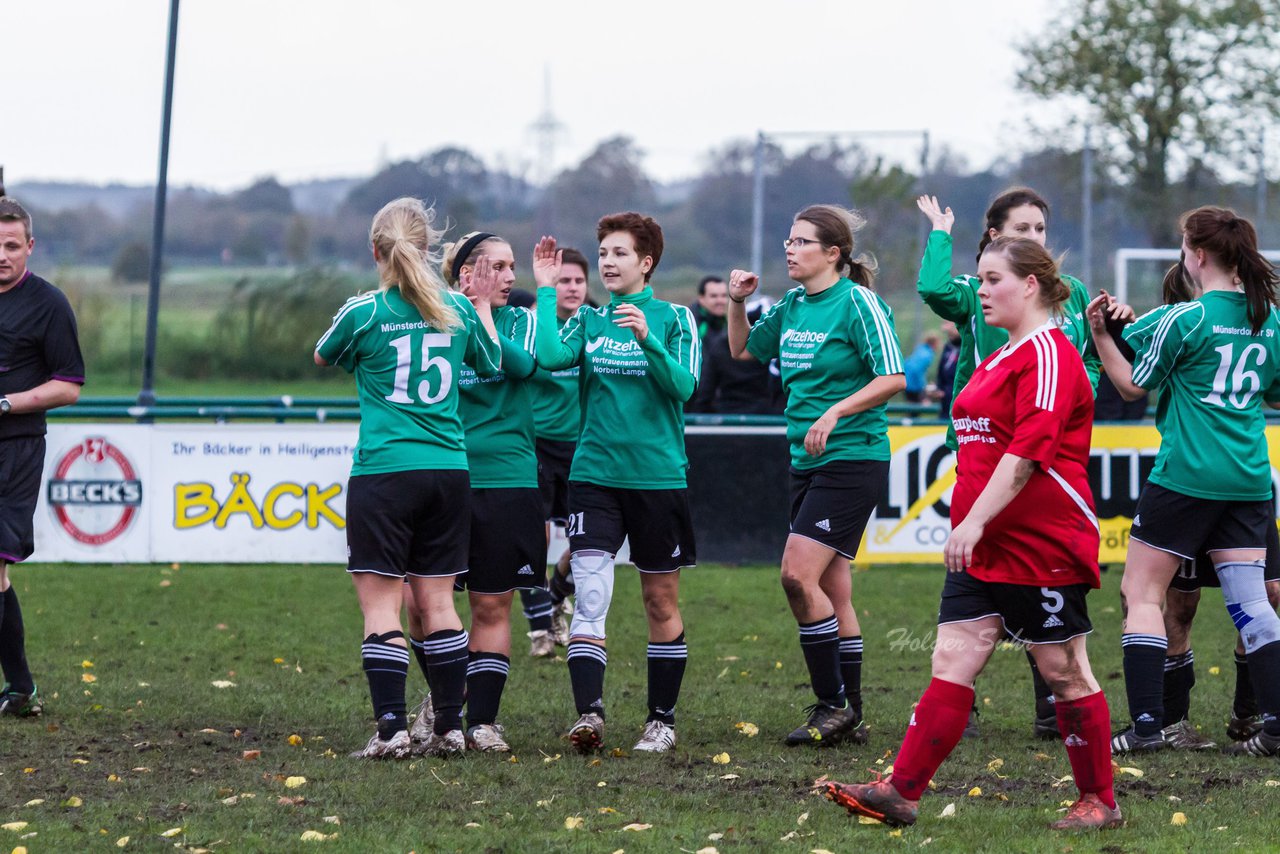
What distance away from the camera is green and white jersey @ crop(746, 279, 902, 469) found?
6246 mm

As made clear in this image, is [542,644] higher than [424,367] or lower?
lower

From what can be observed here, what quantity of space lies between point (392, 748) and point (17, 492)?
2.07m

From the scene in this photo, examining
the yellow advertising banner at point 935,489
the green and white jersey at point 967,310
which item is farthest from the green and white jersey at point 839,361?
the yellow advertising banner at point 935,489

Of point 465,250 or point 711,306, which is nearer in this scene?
point 465,250

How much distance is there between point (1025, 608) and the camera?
4.73m

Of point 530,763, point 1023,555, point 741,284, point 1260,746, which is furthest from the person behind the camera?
point 741,284

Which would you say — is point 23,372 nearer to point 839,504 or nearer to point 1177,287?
point 839,504

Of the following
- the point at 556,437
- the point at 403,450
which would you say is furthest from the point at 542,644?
the point at 403,450

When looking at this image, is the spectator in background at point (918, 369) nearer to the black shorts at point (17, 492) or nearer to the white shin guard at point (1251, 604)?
the white shin guard at point (1251, 604)

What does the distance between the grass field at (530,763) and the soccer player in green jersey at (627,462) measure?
1.13 ft

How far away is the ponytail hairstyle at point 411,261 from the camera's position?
5.69 m

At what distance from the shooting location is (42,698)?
7.24 m

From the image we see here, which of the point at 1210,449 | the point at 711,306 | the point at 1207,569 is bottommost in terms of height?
the point at 1207,569

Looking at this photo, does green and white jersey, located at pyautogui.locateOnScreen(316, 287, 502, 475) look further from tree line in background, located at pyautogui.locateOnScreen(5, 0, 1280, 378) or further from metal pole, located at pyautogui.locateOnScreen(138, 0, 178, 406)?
tree line in background, located at pyautogui.locateOnScreen(5, 0, 1280, 378)
